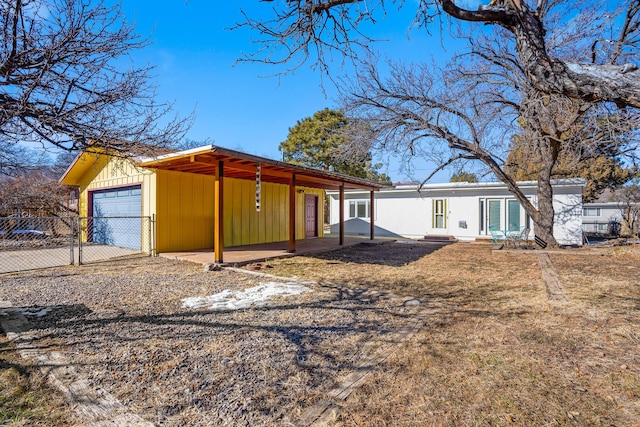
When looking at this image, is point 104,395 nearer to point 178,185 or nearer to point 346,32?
point 346,32

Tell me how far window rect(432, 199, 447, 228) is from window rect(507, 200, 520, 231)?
2.61m

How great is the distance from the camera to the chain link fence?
7.95m

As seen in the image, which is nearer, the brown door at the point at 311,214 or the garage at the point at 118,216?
the garage at the point at 118,216

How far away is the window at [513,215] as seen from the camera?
46.5 feet

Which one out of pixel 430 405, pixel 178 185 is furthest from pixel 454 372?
pixel 178 185

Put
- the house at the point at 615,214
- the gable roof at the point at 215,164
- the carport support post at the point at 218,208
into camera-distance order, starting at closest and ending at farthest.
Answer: the gable roof at the point at 215,164 < the carport support post at the point at 218,208 < the house at the point at 615,214

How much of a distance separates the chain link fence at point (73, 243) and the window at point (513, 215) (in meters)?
13.6

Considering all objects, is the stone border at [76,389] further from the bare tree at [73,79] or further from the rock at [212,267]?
the rock at [212,267]

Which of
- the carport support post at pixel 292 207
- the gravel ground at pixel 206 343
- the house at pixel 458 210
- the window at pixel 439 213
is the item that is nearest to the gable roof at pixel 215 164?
the carport support post at pixel 292 207

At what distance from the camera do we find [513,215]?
14242mm

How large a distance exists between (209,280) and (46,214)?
1184 centimetres

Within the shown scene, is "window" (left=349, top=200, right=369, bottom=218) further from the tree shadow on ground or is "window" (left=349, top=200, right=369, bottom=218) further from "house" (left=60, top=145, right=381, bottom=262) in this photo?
the tree shadow on ground

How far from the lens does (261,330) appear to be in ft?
12.1

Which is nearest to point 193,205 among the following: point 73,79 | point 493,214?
point 73,79
